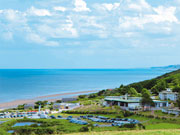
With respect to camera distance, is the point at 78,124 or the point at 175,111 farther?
the point at 175,111

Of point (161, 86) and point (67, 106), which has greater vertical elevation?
point (161, 86)

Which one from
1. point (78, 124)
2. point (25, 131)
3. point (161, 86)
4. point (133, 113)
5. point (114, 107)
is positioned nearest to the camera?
point (25, 131)

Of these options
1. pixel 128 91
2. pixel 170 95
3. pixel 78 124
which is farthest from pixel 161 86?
pixel 78 124

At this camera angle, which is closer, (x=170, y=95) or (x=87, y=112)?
(x=87, y=112)

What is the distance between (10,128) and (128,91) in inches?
1654

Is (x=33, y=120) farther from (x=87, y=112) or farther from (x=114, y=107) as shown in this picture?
(x=114, y=107)

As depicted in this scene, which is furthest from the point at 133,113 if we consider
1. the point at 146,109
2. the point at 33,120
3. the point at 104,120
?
the point at 33,120

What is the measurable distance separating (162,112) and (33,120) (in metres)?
24.1

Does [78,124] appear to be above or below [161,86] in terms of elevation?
below

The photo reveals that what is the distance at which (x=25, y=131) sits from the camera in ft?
107

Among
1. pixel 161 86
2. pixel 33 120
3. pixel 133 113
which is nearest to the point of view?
pixel 33 120

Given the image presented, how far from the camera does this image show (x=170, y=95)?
56.0 m

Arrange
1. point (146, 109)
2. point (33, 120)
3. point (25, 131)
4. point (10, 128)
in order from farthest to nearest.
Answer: point (146, 109) < point (33, 120) < point (10, 128) < point (25, 131)

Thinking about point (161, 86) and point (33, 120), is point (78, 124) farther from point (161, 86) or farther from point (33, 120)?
point (161, 86)
